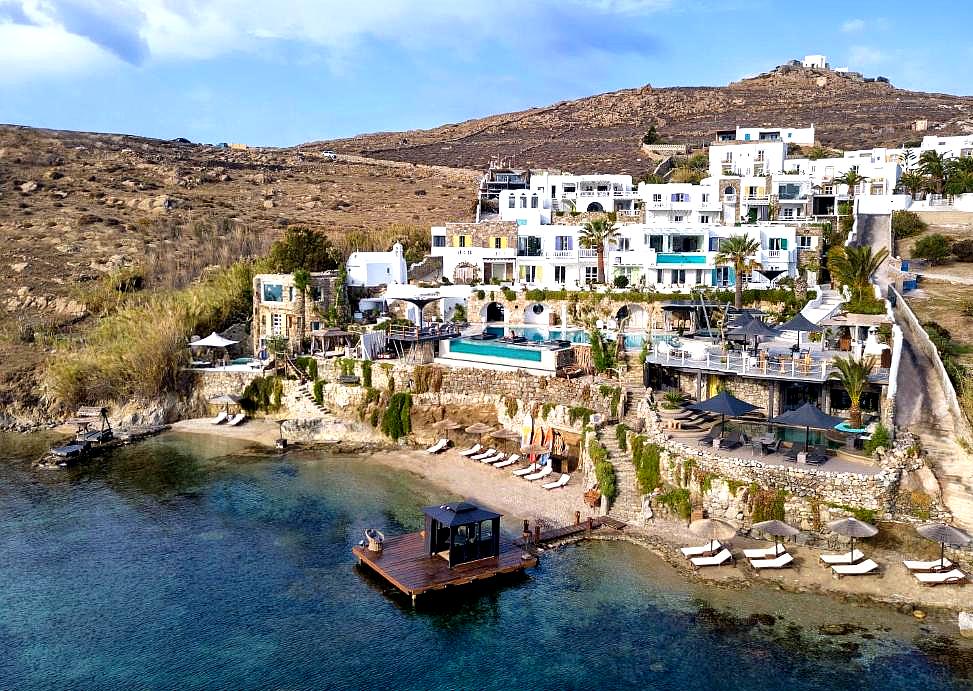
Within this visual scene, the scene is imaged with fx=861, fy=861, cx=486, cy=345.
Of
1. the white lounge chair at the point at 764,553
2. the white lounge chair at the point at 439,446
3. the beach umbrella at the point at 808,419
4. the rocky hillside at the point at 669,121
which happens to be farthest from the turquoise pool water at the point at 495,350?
the rocky hillside at the point at 669,121

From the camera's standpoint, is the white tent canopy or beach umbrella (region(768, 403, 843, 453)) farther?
the white tent canopy

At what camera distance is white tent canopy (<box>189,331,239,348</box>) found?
2015 inches

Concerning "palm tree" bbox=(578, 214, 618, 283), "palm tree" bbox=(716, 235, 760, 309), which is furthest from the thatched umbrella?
"palm tree" bbox=(578, 214, 618, 283)

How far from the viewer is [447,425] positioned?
4259 centimetres

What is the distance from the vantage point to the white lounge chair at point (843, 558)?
27375mm

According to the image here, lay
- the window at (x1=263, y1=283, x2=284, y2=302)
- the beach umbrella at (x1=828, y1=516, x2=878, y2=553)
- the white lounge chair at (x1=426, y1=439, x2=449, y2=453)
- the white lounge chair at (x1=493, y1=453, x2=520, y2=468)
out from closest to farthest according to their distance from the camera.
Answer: the beach umbrella at (x1=828, y1=516, x2=878, y2=553)
the white lounge chair at (x1=493, y1=453, x2=520, y2=468)
the white lounge chair at (x1=426, y1=439, x2=449, y2=453)
the window at (x1=263, y1=283, x2=284, y2=302)

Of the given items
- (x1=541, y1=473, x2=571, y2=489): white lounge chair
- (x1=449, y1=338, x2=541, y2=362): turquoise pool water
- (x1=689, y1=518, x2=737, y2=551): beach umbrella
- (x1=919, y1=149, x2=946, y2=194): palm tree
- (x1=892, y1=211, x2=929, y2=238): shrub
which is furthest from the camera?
(x1=919, y1=149, x2=946, y2=194): palm tree

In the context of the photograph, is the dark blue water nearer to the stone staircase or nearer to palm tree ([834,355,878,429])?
the stone staircase

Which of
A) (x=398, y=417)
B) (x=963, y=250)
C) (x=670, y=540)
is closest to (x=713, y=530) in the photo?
(x=670, y=540)

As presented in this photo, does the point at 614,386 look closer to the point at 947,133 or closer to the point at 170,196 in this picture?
the point at 170,196

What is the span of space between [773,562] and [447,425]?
1888 cm

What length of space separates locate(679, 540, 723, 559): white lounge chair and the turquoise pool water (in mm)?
15948

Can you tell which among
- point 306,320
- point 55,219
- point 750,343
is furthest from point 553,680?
point 55,219

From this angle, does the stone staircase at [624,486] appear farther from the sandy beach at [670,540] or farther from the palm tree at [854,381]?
the palm tree at [854,381]
